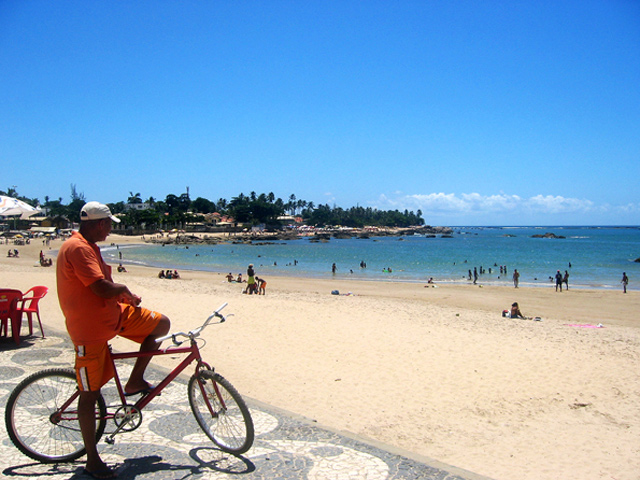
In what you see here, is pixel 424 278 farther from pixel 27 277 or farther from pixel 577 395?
A: pixel 577 395

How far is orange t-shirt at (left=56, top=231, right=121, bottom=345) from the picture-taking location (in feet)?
9.58

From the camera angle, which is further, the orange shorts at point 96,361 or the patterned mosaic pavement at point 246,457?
the patterned mosaic pavement at point 246,457

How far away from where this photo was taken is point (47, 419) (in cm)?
343

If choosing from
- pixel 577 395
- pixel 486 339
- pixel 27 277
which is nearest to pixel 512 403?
pixel 577 395

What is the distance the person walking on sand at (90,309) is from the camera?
9.62 feet

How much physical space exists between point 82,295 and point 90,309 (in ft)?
0.34

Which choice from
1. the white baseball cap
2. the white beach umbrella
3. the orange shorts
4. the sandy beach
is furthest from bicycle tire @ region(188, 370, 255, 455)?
the white beach umbrella

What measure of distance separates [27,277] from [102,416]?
1614 cm

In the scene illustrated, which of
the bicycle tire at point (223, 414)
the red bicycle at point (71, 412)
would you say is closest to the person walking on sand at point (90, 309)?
the red bicycle at point (71, 412)

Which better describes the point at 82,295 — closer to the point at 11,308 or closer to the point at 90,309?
the point at 90,309

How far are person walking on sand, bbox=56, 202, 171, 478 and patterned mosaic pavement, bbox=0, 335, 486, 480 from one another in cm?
28

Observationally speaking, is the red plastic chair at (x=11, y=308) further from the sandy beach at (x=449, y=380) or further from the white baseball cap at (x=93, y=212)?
the white baseball cap at (x=93, y=212)

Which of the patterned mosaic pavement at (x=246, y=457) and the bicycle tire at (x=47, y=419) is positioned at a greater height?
the bicycle tire at (x=47, y=419)

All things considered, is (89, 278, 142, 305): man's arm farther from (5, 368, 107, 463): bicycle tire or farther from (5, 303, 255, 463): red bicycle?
(5, 368, 107, 463): bicycle tire
